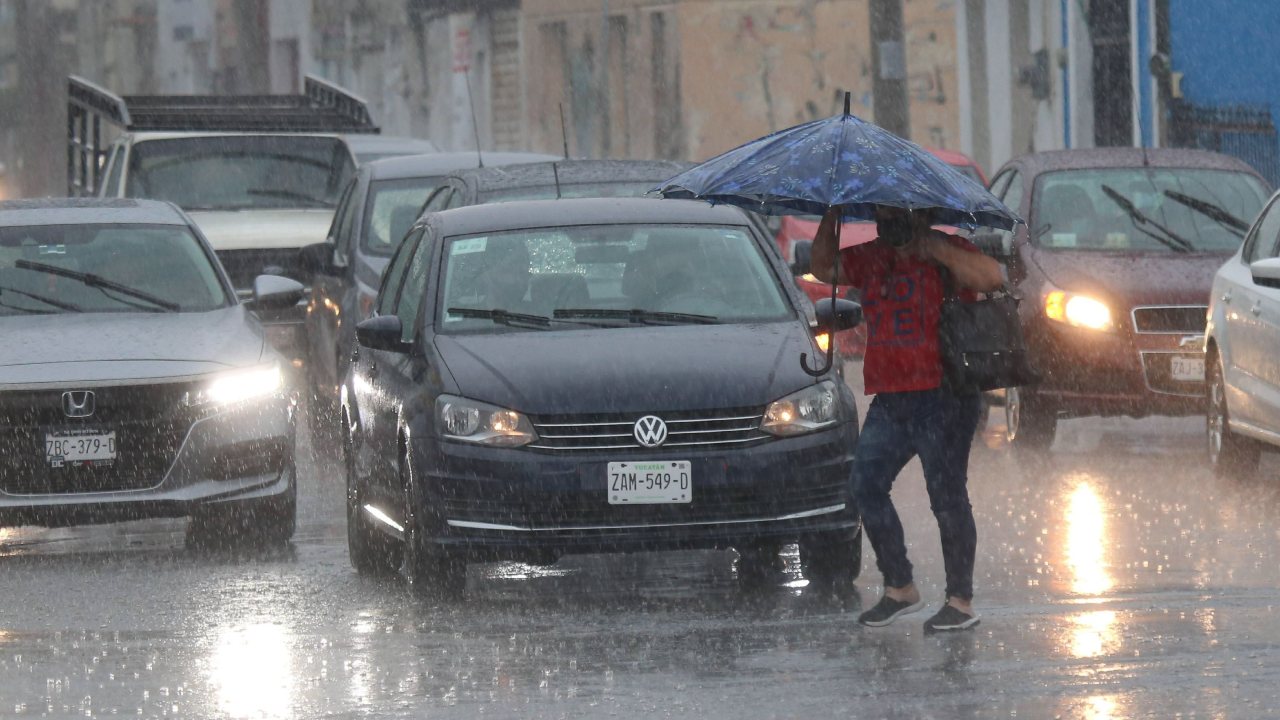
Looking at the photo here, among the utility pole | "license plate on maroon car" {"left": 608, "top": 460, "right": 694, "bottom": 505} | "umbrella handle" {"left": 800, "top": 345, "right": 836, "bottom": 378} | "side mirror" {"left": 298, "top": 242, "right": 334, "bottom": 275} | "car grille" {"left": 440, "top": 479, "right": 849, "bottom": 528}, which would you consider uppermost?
the utility pole

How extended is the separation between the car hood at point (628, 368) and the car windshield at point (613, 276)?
214 millimetres

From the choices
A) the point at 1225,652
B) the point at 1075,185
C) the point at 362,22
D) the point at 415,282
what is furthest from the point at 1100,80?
the point at 362,22

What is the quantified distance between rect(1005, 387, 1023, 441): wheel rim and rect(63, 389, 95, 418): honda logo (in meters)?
5.76

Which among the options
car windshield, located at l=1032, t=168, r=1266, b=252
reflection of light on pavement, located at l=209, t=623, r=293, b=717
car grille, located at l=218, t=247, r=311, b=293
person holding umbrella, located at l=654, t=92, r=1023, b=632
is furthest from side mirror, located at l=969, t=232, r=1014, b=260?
car grille, located at l=218, t=247, r=311, b=293

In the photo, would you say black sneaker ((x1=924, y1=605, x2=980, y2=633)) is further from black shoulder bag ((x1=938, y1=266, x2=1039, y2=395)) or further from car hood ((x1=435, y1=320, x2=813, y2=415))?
car hood ((x1=435, y1=320, x2=813, y2=415))

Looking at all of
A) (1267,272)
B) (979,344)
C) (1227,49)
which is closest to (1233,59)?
(1227,49)

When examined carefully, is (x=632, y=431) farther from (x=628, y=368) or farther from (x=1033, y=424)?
(x=1033, y=424)

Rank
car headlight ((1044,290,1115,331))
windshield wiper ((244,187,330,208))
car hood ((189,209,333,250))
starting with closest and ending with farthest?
1. car headlight ((1044,290,1115,331))
2. car hood ((189,209,333,250))
3. windshield wiper ((244,187,330,208))

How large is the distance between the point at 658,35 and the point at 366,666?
39.0 metres

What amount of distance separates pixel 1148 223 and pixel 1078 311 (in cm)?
117

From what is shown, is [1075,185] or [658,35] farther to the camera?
[658,35]

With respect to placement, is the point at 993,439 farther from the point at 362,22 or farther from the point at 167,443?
the point at 362,22

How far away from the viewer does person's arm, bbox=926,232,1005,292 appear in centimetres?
880

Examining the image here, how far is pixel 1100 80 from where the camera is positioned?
31.0 metres
